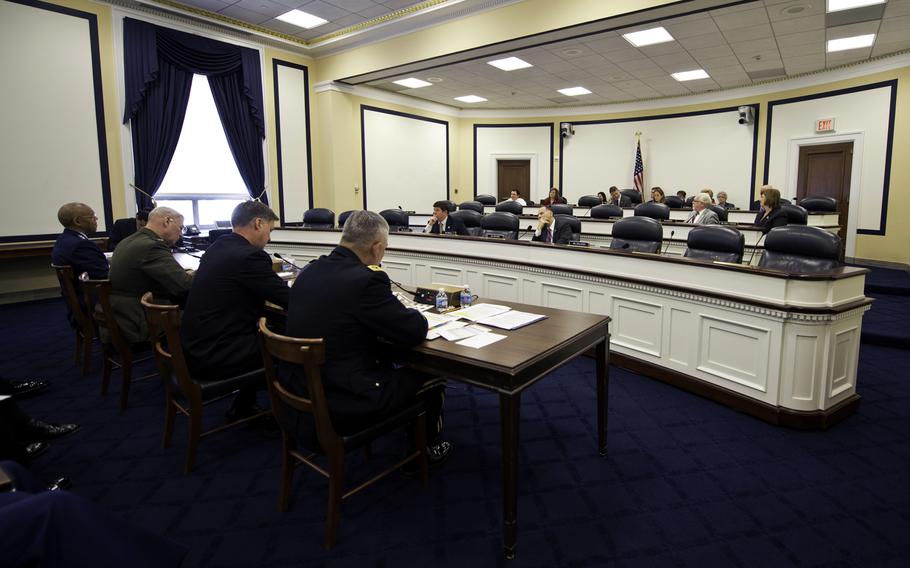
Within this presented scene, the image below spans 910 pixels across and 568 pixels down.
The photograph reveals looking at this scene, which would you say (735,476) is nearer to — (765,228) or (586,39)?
(765,228)

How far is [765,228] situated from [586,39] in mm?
3665

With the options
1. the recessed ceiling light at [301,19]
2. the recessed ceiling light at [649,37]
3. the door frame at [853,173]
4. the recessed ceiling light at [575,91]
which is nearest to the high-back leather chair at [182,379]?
the recessed ceiling light at [301,19]

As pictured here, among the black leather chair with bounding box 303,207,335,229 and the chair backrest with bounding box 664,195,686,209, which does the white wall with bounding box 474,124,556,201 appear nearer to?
the chair backrest with bounding box 664,195,686,209

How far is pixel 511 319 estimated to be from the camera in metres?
2.51

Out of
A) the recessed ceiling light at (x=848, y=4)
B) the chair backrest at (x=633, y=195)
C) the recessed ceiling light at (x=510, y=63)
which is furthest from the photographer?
the chair backrest at (x=633, y=195)

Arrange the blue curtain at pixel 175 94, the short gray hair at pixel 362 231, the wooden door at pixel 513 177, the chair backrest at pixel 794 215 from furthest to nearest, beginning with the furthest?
the wooden door at pixel 513 177
the blue curtain at pixel 175 94
the chair backrest at pixel 794 215
the short gray hair at pixel 362 231

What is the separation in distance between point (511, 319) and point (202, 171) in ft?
23.5

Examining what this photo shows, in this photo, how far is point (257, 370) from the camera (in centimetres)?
266

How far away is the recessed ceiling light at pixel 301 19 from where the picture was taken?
24.0ft

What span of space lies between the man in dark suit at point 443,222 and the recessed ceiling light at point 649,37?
3553mm

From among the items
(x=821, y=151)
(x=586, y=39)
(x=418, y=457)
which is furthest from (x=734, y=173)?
(x=418, y=457)

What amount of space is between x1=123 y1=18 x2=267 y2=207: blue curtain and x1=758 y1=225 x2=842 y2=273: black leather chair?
7494 millimetres

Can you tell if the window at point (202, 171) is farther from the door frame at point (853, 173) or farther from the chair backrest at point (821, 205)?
the door frame at point (853, 173)

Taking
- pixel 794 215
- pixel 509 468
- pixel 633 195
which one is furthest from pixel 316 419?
pixel 633 195
